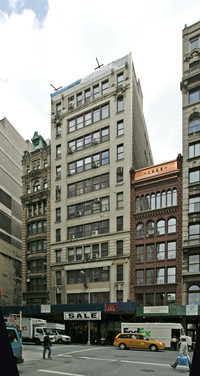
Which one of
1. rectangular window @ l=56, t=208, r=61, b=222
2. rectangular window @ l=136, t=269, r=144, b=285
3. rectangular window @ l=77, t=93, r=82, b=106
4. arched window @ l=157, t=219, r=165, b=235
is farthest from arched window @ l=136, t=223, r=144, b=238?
rectangular window @ l=77, t=93, r=82, b=106

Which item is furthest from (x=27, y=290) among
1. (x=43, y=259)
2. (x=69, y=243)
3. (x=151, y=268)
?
(x=151, y=268)

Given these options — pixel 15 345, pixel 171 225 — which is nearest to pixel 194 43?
pixel 171 225

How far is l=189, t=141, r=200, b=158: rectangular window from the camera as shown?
42.1 meters

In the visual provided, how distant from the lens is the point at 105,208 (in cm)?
5016

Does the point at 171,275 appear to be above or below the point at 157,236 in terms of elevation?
below

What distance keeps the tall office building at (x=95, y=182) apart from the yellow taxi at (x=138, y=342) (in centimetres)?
1293

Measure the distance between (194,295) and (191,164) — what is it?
1449 centimetres

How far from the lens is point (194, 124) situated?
43.1 m

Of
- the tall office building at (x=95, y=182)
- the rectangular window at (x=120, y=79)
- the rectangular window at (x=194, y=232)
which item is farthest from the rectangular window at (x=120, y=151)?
the rectangular window at (x=194, y=232)

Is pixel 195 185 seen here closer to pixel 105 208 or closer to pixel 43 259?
pixel 105 208

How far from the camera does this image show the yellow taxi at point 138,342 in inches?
1192

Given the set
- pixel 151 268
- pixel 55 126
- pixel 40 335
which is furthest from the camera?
pixel 55 126

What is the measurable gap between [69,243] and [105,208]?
8.07 metres

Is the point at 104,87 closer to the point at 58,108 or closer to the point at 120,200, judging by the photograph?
the point at 58,108
